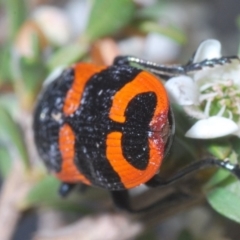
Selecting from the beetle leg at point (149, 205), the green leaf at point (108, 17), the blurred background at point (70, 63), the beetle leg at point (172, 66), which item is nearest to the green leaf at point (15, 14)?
the blurred background at point (70, 63)

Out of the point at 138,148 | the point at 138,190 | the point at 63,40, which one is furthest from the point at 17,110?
the point at 138,148

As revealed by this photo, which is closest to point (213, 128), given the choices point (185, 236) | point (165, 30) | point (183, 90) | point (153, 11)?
point (183, 90)

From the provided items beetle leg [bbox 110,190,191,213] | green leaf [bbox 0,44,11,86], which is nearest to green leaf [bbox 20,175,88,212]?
beetle leg [bbox 110,190,191,213]

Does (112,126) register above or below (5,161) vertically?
above

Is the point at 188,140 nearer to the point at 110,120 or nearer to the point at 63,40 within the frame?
the point at 110,120

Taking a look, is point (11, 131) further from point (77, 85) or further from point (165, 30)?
point (165, 30)

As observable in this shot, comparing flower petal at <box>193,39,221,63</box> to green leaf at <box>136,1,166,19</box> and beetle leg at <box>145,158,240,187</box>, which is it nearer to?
beetle leg at <box>145,158,240,187</box>

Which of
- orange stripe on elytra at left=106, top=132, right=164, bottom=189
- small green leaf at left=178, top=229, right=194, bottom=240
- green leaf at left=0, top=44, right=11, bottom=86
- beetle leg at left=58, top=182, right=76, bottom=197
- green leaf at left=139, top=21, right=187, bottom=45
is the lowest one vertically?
small green leaf at left=178, top=229, right=194, bottom=240
